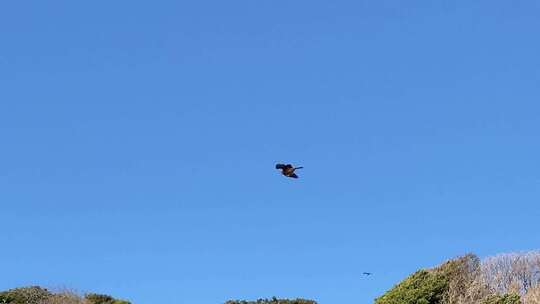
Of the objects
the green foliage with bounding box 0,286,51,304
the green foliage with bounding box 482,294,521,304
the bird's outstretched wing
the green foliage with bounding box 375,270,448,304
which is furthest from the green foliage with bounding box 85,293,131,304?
the bird's outstretched wing

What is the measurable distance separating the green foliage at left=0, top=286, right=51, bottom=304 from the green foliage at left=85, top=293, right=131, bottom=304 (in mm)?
3224

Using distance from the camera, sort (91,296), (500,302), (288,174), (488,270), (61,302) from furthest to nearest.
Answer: (91,296) → (61,302) → (488,270) → (500,302) → (288,174)

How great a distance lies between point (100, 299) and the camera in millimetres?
59500

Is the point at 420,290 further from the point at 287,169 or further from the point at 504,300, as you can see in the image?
the point at 287,169

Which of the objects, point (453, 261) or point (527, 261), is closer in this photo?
point (453, 261)

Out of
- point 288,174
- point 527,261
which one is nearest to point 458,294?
point 527,261

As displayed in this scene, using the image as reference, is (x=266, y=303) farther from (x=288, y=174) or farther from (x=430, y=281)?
(x=288, y=174)

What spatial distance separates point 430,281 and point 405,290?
1382 mm

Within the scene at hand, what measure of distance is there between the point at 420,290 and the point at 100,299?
2934 cm

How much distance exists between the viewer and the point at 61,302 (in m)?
53.6

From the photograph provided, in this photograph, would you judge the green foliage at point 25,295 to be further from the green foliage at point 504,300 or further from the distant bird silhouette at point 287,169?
the distant bird silhouette at point 287,169

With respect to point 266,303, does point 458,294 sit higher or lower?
lower

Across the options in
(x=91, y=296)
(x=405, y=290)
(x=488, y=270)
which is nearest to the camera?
(x=405, y=290)

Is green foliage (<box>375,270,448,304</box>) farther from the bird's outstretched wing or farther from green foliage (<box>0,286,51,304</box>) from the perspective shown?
green foliage (<box>0,286,51,304</box>)
